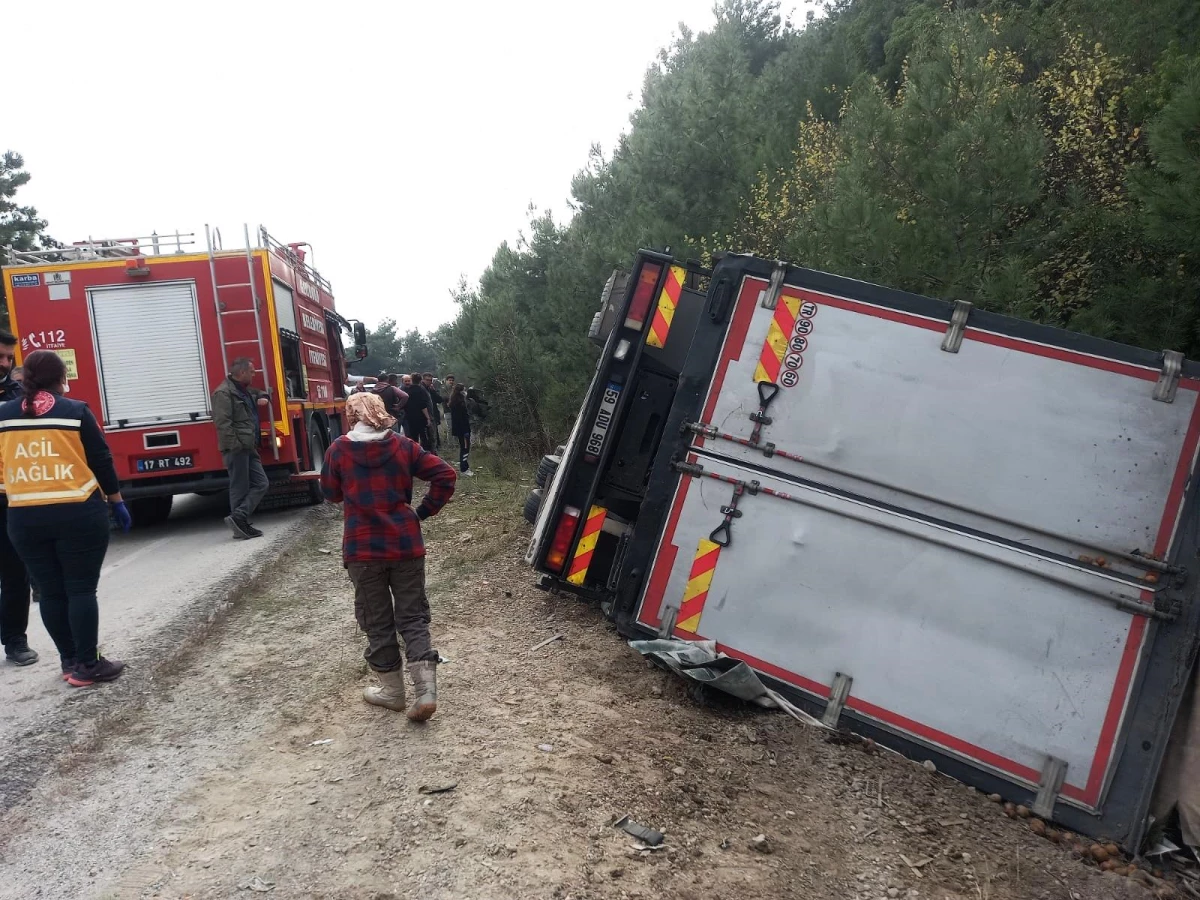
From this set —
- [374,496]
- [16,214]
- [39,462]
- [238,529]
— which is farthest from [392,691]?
[16,214]

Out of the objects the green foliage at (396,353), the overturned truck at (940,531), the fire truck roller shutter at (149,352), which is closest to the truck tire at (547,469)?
the overturned truck at (940,531)

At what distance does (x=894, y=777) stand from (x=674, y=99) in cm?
1397

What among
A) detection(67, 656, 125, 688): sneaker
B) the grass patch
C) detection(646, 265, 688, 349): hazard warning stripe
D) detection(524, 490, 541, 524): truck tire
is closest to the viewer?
detection(67, 656, 125, 688): sneaker

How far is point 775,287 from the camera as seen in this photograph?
4000mm

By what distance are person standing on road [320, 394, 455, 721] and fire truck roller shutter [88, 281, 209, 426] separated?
19.8 ft

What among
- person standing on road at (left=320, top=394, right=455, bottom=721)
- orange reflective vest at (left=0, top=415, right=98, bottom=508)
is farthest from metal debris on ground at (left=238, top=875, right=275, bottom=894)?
orange reflective vest at (left=0, top=415, right=98, bottom=508)

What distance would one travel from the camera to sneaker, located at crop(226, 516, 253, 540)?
870cm

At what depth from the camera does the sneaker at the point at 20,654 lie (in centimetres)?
498

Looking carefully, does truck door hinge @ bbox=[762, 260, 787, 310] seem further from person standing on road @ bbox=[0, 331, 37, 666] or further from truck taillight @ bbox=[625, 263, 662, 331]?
person standing on road @ bbox=[0, 331, 37, 666]

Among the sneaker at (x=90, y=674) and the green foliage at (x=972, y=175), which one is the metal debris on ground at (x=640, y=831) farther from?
the green foliage at (x=972, y=175)

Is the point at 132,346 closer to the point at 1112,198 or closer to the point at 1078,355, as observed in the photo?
the point at 1078,355

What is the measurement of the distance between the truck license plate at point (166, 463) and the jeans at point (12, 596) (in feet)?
13.3

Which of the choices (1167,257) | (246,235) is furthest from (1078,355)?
(246,235)

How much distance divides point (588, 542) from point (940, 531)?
203 cm
